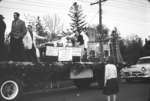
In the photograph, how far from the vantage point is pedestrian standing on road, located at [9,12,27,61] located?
8.22 m

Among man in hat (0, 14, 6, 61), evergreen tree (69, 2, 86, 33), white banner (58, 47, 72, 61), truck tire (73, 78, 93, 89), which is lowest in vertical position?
truck tire (73, 78, 93, 89)

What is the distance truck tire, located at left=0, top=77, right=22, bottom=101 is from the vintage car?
748 centimetres

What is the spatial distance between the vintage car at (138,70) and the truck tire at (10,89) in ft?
24.5

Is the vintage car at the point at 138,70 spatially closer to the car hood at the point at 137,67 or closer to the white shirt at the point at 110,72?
the car hood at the point at 137,67

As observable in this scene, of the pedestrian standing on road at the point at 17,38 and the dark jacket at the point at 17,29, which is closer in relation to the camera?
the pedestrian standing on road at the point at 17,38

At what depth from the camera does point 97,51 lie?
1113 centimetres

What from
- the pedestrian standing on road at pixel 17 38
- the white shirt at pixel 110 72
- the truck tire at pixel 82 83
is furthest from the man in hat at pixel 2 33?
the truck tire at pixel 82 83

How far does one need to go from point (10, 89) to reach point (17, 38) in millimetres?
1780

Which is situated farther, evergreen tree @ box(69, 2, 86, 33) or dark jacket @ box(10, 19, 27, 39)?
evergreen tree @ box(69, 2, 86, 33)

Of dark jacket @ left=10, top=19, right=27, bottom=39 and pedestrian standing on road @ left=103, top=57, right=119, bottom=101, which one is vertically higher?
dark jacket @ left=10, top=19, right=27, bottom=39

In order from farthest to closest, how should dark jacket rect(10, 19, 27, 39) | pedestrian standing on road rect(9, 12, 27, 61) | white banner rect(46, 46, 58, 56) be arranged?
white banner rect(46, 46, 58, 56), dark jacket rect(10, 19, 27, 39), pedestrian standing on road rect(9, 12, 27, 61)

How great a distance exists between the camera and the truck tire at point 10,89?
752 centimetres

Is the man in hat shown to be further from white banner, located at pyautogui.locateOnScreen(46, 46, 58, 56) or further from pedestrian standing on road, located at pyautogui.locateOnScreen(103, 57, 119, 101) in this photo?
pedestrian standing on road, located at pyautogui.locateOnScreen(103, 57, 119, 101)

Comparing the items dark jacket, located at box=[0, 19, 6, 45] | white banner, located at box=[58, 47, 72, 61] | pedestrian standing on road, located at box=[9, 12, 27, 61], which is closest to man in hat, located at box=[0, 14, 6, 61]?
dark jacket, located at box=[0, 19, 6, 45]
